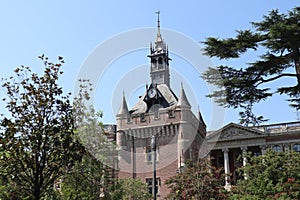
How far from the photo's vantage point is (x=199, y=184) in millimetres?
20547

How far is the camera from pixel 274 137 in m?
39.2

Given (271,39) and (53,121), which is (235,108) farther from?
(53,121)

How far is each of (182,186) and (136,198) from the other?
945cm

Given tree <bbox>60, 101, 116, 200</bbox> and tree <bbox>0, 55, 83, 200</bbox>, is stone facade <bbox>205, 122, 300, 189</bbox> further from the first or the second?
tree <bbox>0, 55, 83, 200</bbox>

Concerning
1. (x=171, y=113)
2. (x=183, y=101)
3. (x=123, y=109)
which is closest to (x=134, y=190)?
(x=171, y=113)

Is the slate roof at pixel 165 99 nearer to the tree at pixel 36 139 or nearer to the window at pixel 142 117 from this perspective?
the window at pixel 142 117

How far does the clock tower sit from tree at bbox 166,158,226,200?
91.4 feet

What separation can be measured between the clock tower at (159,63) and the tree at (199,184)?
27850mm

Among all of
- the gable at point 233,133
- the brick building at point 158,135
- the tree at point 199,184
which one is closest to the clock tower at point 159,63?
the brick building at point 158,135

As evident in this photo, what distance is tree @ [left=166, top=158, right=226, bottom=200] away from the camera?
2028cm

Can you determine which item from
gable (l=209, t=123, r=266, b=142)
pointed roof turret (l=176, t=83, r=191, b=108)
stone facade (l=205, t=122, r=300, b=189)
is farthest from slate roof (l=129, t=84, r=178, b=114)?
stone facade (l=205, t=122, r=300, b=189)

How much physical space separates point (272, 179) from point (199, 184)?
404 cm

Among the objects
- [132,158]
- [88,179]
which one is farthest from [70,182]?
[132,158]

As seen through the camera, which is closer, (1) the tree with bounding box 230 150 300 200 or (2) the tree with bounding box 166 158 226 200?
(1) the tree with bounding box 230 150 300 200
